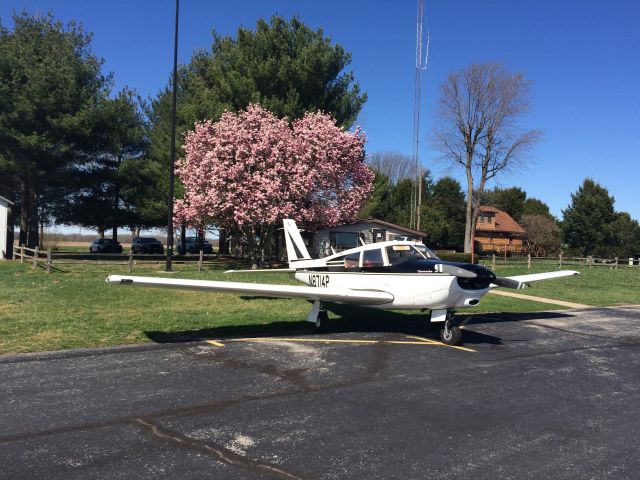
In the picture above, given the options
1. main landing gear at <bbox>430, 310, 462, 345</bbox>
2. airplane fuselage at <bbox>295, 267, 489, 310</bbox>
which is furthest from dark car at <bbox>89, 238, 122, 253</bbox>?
main landing gear at <bbox>430, 310, 462, 345</bbox>

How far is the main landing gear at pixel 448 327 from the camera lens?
10359mm

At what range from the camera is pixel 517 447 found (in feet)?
16.7

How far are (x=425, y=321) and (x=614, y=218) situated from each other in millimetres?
59486

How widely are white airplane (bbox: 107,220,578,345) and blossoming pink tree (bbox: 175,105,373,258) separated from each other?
15.9 metres

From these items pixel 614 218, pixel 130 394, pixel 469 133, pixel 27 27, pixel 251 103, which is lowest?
pixel 130 394

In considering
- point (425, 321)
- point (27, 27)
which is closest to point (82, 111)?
point (27, 27)

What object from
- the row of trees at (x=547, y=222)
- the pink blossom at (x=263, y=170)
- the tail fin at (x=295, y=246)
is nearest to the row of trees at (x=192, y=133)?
the pink blossom at (x=263, y=170)

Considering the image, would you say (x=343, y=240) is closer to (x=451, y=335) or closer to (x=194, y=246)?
(x=451, y=335)

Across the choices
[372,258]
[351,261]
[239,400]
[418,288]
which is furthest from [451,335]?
[239,400]

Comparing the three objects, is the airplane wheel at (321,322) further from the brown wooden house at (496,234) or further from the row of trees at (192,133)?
the brown wooden house at (496,234)

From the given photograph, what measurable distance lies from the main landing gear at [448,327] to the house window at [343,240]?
2560cm

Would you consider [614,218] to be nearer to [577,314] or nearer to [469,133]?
[469,133]

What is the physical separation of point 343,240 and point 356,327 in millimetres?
24541

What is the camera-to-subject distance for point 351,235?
121ft
